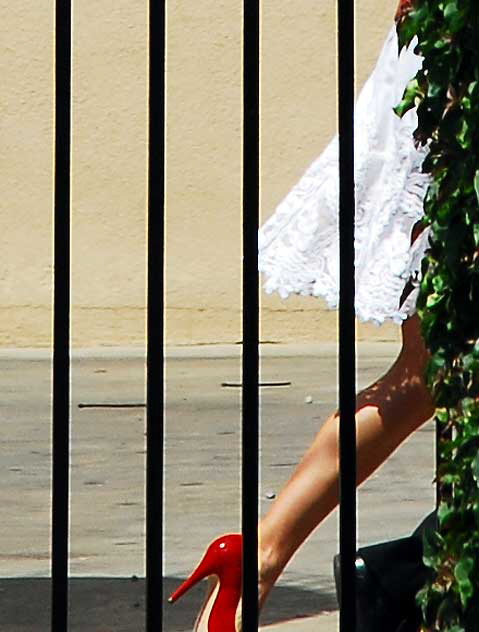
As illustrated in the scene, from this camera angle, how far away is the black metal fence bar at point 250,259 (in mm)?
2736

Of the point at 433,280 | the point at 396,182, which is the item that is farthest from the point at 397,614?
the point at 433,280

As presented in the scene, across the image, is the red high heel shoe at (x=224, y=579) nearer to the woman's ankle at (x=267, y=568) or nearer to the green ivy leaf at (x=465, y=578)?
the woman's ankle at (x=267, y=568)

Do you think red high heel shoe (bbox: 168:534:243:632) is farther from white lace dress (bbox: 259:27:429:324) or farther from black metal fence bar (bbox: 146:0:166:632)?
black metal fence bar (bbox: 146:0:166:632)

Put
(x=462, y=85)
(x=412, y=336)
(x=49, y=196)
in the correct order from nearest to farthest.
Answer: (x=462, y=85) → (x=412, y=336) → (x=49, y=196)

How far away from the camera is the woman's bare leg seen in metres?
3.81

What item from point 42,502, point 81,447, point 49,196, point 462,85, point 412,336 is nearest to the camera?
point 462,85

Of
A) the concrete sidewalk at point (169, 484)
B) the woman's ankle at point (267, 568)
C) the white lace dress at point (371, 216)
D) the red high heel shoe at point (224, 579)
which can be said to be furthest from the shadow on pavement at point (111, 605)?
the white lace dress at point (371, 216)

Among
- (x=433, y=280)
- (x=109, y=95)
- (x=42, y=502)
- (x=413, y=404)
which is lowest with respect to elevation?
(x=42, y=502)

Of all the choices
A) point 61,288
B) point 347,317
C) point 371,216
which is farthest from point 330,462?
point 61,288

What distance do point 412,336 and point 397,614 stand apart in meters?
0.58

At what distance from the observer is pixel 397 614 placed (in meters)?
3.53

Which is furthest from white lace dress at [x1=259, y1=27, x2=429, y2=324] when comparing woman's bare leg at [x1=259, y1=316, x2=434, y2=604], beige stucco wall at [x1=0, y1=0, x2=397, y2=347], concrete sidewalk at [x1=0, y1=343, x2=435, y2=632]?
beige stucco wall at [x1=0, y1=0, x2=397, y2=347]

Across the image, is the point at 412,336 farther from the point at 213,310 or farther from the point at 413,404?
the point at 213,310

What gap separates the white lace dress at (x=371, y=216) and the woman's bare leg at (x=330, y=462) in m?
0.11
